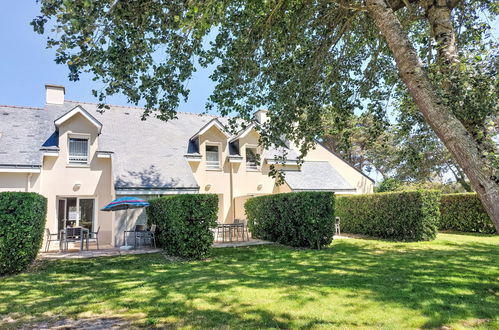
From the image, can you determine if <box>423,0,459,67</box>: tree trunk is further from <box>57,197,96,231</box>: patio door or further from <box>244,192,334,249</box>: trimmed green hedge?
<box>57,197,96,231</box>: patio door

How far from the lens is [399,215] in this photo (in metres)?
18.7

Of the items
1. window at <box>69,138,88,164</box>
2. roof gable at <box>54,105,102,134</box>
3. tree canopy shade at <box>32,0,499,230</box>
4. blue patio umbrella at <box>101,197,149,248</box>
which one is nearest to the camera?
tree canopy shade at <box>32,0,499,230</box>

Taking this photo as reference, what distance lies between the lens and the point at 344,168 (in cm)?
3158

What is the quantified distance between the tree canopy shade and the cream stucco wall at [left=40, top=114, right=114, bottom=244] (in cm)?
1215

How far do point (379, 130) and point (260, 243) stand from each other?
909 cm

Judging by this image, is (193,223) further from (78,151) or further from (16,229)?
(78,151)

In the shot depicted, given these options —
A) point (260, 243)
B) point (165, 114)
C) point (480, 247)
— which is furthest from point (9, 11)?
point (480, 247)

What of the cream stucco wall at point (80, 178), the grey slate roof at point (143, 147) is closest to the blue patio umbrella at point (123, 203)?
the grey slate roof at point (143, 147)

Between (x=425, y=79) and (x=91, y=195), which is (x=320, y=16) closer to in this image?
(x=425, y=79)

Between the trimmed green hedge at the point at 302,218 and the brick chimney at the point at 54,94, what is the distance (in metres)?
17.4

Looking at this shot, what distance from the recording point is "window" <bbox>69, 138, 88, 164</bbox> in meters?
20.5

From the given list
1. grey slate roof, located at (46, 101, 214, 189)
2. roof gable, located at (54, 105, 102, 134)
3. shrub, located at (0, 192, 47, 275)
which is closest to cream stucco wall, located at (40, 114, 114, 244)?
roof gable, located at (54, 105, 102, 134)

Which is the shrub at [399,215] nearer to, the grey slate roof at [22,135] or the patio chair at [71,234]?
the patio chair at [71,234]

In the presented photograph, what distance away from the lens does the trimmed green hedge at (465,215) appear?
21.1m
